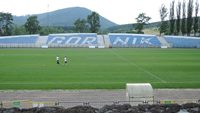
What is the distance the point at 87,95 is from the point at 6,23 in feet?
293

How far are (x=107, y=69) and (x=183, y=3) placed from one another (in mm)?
63891

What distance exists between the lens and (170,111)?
6.21m

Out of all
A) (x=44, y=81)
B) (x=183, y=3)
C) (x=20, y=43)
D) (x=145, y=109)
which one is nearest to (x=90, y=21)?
(x=183, y=3)

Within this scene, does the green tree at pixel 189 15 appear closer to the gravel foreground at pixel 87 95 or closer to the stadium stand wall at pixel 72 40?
the stadium stand wall at pixel 72 40

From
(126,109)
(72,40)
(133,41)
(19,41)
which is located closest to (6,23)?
(19,41)

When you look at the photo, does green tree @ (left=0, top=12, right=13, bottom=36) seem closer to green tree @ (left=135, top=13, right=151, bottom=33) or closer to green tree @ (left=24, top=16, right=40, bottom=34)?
green tree @ (left=24, top=16, right=40, bottom=34)

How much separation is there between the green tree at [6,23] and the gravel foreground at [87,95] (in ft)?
279

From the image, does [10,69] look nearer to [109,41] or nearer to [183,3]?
[109,41]

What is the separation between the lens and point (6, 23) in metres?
104

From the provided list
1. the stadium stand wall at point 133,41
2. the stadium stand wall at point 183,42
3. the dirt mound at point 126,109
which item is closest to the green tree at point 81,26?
the stadium stand wall at point 133,41

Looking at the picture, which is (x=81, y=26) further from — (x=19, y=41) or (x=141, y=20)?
(x=19, y=41)

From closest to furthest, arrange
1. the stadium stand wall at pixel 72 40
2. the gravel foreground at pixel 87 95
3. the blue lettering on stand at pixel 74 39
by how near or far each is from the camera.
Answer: the gravel foreground at pixel 87 95 < the stadium stand wall at pixel 72 40 < the blue lettering on stand at pixel 74 39

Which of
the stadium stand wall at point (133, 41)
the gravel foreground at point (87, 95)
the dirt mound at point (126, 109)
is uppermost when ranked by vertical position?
the dirt mound at point (126, 109)

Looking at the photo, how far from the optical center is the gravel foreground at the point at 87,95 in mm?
19328
